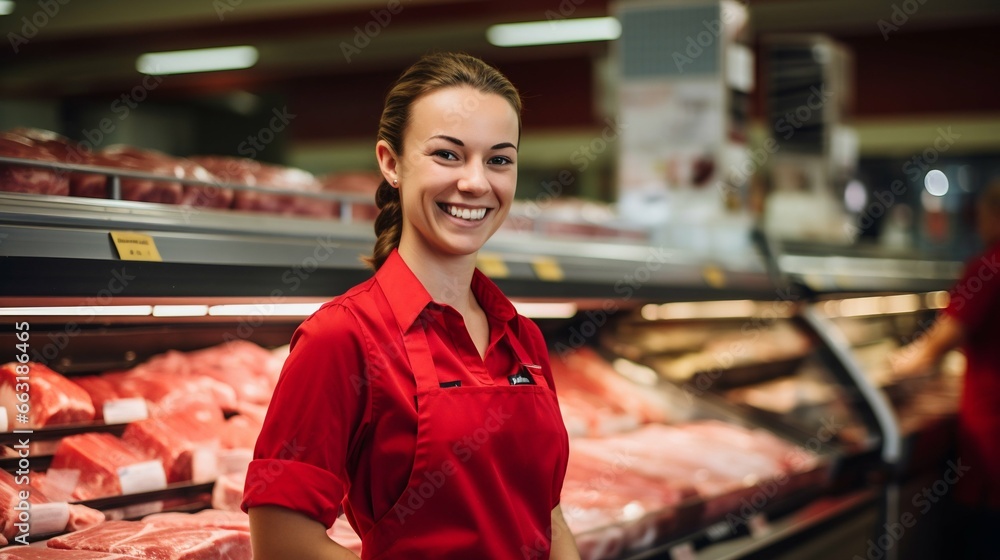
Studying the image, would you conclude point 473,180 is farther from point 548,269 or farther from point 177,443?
point 548,269

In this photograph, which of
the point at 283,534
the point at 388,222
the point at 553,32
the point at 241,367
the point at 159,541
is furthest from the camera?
the point at 553,32

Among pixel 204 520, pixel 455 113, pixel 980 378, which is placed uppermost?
pixel 455 113

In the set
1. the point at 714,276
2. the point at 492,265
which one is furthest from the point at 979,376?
the point at 492,265

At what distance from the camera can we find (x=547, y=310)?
3340 mm

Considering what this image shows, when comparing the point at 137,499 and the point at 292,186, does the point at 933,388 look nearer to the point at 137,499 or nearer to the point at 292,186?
the point at 292,186

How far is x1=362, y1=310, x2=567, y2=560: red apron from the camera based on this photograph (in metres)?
1.38

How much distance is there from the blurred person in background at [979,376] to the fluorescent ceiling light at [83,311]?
387cm

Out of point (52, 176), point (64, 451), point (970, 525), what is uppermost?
Result: point (52, 176)

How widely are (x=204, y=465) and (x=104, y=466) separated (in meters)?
0.26

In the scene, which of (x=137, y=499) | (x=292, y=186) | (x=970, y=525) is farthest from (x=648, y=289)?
(x=970, y=525)

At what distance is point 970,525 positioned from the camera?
463 centimetres

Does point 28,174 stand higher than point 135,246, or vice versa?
point 28,174

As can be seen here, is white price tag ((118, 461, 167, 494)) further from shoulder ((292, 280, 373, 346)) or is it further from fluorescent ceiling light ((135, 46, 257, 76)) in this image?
fluorescent ceiling light ((135, 46, 257, 76))

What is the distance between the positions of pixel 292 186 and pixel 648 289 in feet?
4.46
